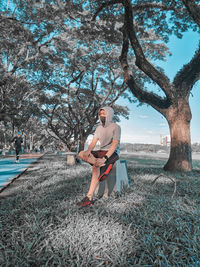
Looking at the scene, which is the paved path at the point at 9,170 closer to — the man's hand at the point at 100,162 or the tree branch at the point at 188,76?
the man's hand at the point at 100,162

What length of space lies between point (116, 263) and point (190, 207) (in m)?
1.94

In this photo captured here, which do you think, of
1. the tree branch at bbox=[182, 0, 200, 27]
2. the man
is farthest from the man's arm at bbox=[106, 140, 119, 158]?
the tree branch at bbox=[182, 0, 200, 27]

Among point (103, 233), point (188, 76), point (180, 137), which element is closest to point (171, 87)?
point (188, 76)

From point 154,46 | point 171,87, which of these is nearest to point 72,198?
point 171,87

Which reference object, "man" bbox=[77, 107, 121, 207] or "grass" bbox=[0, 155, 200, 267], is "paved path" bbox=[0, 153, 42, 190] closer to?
"grass" bbox=[0, 155, 200, 267]

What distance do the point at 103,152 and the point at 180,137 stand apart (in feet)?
17.4

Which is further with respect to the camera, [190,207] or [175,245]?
[190,207]

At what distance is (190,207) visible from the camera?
3.17 meters

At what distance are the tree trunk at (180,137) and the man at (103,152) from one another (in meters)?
4.97

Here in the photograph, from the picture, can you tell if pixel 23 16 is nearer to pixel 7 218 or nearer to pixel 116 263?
pixel 7 218

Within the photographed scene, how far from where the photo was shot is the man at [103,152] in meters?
3.16

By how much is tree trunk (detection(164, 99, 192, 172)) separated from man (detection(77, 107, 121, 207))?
16.3ft

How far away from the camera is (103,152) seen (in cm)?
340

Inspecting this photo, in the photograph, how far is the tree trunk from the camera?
7504 millimetres
